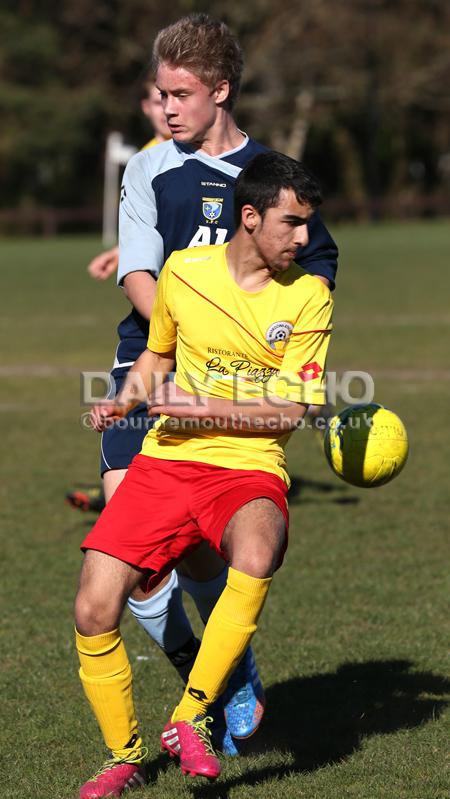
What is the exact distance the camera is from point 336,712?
494cm

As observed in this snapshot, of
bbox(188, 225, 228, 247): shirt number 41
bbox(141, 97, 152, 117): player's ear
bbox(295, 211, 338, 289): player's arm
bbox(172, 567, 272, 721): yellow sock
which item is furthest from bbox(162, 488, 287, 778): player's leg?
bbox(141, 97, 152, 117): player's ear

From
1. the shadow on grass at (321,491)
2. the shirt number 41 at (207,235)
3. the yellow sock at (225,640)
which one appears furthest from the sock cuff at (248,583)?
the shadow on grass at (321,491)

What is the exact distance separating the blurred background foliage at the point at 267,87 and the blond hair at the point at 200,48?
51.9 meters

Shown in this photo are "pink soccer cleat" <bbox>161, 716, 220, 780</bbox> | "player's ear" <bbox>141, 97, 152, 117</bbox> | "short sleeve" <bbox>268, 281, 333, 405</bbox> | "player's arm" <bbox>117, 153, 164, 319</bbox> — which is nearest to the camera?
"pink soccer cleat" <bbox>161, 716, 220, 780</bbox>

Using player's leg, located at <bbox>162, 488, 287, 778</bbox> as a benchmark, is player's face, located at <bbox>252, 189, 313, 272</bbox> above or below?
above

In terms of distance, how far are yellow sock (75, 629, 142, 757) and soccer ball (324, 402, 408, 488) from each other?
44.0 inches

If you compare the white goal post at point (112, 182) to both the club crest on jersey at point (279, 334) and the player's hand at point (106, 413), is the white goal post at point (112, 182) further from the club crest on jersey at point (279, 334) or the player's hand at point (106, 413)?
the club crest on jersey at point (279, 334)

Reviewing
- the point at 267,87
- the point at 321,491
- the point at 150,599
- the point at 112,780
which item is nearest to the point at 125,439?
the point at 150,599

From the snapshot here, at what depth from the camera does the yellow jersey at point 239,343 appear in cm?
411

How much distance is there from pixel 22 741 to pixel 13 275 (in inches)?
1068

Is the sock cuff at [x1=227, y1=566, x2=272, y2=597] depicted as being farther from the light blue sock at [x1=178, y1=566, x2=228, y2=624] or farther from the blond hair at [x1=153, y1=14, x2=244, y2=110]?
the blond hair at [x1=153, y1=14, x2=244, y2=110]

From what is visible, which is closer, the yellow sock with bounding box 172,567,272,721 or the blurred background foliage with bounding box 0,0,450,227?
the yellow sock with bounding box 172,567,272,721

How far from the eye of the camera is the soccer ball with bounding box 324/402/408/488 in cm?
459

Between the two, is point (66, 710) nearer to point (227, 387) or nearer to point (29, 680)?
point (29, 680)
